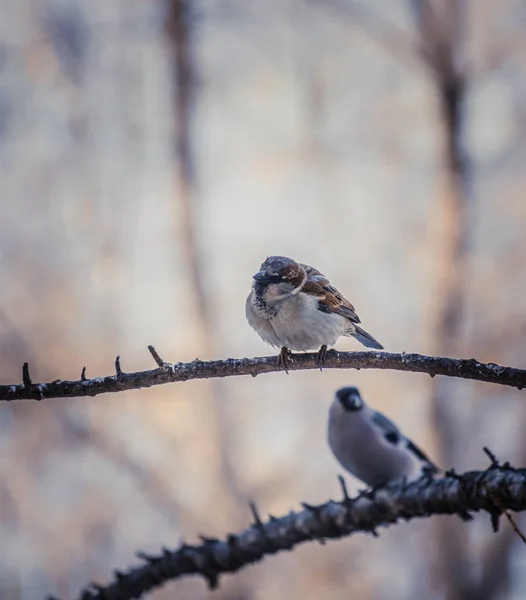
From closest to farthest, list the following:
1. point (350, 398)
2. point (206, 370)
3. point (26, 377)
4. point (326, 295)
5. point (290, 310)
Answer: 1. point (26, 377)
2. point (206, 370)
3. point (290, 310)
4. point (326, 295)
5. point (350, 398)

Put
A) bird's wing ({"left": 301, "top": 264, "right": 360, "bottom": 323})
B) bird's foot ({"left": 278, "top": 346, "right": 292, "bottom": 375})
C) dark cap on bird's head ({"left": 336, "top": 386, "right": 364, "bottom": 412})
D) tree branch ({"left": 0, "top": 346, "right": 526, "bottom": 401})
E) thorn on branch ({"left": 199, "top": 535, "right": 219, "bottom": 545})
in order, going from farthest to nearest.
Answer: dark cap on bird's head ({"left": 336, "top": 386, "right": 364, "bottom": 412})
bird's wing ({"left": 301, "top": 264, "right": 360, "bottom": 323})
thorn on branch ({"left": 199, "top": 535, "right": 219, "bottom": 545})
bird's foot ({"left": 278, "top": 346, "right": 292, "bottom": 375})
tree branch ({"left": 0, "top": 346, "right": 526, "bottom": 401})

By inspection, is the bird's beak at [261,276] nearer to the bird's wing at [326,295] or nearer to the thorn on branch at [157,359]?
the bird's wing at [326,295]

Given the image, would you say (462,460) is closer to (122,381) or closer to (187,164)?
(187,164)

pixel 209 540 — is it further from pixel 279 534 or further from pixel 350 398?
pixel 350 398

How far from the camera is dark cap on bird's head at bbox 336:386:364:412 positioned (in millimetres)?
5363

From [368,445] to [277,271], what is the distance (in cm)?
188

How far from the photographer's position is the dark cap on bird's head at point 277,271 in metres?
3.87

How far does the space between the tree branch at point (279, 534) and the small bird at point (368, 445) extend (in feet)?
6.06

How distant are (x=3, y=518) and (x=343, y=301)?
→ 4743 mm

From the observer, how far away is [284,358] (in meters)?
3.39

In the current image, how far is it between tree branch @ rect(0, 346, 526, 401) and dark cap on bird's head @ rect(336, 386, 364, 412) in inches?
97.7

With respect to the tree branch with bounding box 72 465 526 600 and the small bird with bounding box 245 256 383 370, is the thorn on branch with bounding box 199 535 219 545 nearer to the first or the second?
the tree branch with bounding box 72 465 526 600

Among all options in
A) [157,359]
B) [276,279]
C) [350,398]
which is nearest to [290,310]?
[276,279]

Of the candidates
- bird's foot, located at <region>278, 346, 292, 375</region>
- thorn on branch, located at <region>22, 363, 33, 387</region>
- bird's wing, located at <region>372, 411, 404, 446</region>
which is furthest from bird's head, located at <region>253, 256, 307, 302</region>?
bird's wing, located at <region>372, 411, 404, 446</region>
